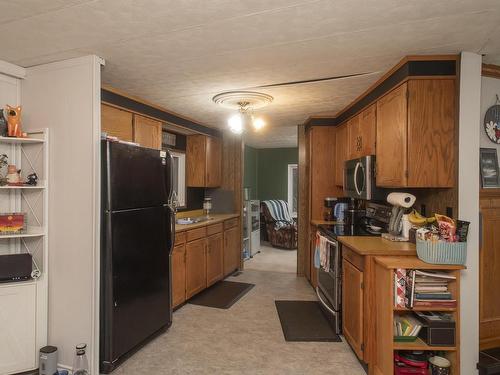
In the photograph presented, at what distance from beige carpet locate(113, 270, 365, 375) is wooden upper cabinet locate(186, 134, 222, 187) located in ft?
6.42

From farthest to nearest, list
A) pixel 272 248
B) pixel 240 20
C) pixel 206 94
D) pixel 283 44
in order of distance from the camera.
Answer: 1. pixel 272 248
2. pixel 206 94
3. pixel 283 44
4. pixel 240 20

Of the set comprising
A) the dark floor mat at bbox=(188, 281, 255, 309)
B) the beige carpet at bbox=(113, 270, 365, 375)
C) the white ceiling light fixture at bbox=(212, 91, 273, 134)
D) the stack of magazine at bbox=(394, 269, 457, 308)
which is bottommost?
the dark floor mat at bbox=(188, 281, 255, 309)

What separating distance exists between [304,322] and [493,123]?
248 cm

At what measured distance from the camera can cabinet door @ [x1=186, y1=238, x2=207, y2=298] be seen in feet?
12.0

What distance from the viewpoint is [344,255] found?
2.79 metres

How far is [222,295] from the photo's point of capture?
402 centimetres

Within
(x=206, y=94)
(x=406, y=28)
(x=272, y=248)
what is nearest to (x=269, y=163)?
(x=272, y=248)

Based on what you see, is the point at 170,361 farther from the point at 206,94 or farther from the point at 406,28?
the point at 406,28

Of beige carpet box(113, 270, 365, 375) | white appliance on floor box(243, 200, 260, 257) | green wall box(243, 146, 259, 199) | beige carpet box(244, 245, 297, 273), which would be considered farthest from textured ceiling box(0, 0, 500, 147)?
green wall box(243, 146, 259, 199)

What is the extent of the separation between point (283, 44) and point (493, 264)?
7.84 ft

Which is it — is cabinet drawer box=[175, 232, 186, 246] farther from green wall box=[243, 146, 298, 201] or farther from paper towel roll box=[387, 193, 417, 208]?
green wall box=[243, 146, 298, 201]

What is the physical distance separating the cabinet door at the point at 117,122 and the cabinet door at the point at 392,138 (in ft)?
7.97

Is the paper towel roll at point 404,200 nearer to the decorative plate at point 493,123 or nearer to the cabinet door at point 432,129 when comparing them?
the cabinet door at point 432,129

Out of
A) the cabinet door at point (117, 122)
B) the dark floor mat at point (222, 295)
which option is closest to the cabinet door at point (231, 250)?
the dark floor mat at point (222, 295)
